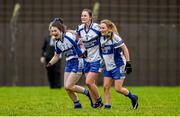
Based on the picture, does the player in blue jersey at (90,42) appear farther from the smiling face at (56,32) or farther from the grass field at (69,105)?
the grass field at (69,105)

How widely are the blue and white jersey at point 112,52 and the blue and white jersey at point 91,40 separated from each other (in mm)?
115

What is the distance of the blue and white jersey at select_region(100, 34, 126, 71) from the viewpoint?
14367mm

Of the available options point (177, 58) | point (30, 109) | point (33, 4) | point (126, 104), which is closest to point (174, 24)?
point (177, 58)

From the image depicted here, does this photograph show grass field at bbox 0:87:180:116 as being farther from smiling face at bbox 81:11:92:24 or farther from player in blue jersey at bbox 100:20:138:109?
smiling face at bbox 81:11:92:24

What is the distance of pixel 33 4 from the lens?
26906mm

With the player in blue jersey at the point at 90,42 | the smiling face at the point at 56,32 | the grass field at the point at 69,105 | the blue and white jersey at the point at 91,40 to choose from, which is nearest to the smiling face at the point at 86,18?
the player in blue jersey at the point at 90,42

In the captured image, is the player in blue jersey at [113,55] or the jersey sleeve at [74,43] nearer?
the jersey sleeve at [74,43]

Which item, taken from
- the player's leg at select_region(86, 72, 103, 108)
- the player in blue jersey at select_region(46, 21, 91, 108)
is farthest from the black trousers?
the player in blue jersey at select_region(46, 21, 91, 108)

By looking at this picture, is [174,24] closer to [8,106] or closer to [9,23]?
[9,23]

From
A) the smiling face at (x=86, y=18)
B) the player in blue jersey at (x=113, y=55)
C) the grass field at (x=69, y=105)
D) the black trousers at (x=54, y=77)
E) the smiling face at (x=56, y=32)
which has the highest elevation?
the smiling face at (x=86, y=18)

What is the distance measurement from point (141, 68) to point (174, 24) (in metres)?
1.86

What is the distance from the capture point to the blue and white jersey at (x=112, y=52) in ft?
47.1

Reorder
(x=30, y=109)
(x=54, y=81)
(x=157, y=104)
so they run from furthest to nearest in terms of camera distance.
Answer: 1. (x=54, y=81)
2. (x=157, y=104)
3. (x=30, y=109)

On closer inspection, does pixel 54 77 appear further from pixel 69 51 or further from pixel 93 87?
pixel 69 51
